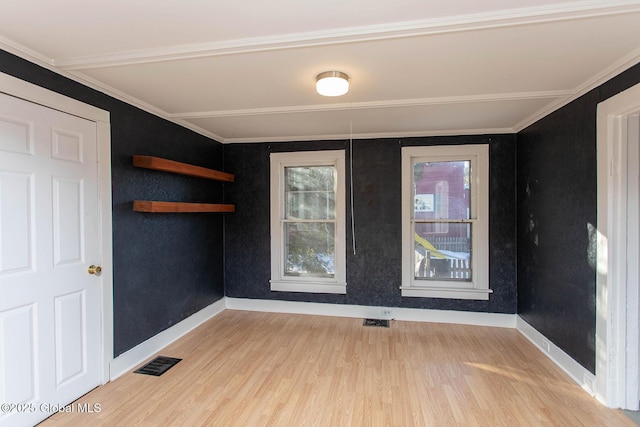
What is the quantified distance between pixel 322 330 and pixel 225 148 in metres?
2.70

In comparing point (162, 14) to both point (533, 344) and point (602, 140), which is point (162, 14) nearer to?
point (602, 140)

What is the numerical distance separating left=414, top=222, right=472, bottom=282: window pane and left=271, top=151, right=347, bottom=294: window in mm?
1000

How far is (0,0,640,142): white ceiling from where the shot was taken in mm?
1588

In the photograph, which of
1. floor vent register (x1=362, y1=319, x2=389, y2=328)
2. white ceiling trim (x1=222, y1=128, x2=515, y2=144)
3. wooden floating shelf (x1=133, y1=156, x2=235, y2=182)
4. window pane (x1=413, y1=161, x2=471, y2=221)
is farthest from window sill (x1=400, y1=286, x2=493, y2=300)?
wooden floating shelf (x1=133, y1=156, x2=235, y2=182)

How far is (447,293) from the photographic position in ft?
13.2

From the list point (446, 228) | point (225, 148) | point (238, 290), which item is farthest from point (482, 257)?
point (225, 148)

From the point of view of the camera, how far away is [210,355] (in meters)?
3.16

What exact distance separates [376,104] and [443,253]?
2.14m

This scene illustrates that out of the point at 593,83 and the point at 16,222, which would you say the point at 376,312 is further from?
the point at 16,222

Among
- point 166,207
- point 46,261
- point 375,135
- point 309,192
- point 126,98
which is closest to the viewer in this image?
point 46,261

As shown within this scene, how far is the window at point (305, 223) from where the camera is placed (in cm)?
433

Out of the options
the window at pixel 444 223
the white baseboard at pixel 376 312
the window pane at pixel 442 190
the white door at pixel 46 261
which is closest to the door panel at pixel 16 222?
the white door at pixel 46 261

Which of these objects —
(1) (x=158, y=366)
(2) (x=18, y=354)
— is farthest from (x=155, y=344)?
(2) (x=18, y=354)

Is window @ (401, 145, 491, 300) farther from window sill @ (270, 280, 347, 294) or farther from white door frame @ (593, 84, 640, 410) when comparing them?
white door frame @ (593, 84, 640, 410)
